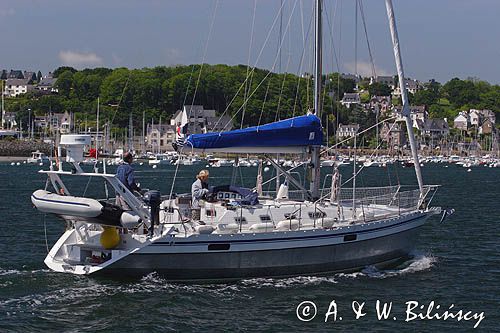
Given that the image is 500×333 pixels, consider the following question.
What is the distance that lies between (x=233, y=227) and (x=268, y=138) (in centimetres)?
337

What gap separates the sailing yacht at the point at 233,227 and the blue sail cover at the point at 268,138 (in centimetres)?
3

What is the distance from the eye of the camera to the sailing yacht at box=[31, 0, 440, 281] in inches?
915

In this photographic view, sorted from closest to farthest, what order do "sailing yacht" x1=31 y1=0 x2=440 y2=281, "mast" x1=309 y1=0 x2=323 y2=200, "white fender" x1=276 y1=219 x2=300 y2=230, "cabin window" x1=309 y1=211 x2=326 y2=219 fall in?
"sailing yacht" x1=31 y1=0 x2=440 y2=281 < "white fender" x1=276 y1=219 x2=300 y2=230 < "cabin window" x1=309 y1=211 x2=326 y2=219 < "mast" x1=309 y1=0 x2=323 y2=200

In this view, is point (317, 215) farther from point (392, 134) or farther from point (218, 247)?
point (392, 134)

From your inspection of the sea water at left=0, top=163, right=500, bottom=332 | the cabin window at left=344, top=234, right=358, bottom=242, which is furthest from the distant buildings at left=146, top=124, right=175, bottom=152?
the cabin window at left=344, top=234, right=358, bottom=242

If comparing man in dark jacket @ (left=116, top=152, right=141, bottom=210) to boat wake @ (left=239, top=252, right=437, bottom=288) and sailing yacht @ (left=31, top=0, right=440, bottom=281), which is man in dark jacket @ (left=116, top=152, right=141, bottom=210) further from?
boat wake @ (left=239, top=252, right=437, bottom=288)

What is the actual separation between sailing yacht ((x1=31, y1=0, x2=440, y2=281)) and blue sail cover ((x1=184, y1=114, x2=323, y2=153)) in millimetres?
30

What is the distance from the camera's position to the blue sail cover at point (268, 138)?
25.2 m

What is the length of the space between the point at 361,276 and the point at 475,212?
2552 centimetres

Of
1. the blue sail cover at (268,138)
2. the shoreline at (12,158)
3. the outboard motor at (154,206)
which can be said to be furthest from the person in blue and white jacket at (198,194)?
the shoreline at (12,158)

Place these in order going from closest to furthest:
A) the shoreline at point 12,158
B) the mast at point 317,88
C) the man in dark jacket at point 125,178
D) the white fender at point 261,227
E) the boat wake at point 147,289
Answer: the boat wake at point 147,289 → the man in dark jacket at point 125,178 → the white fender at point 261,227 → the mast at point 317,88 → the shoreline at point 12,158

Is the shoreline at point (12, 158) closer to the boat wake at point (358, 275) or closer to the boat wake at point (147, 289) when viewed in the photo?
the boat wake at point (358, 275)

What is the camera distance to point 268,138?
26031 mm

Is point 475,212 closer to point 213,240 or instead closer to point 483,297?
point 483,297
